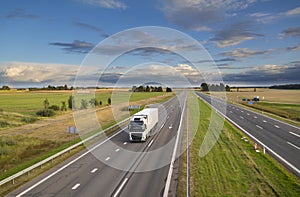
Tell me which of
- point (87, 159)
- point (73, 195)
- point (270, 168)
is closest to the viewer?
point (73, 195)

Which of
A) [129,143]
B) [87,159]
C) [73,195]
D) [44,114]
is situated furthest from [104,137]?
[44,114]

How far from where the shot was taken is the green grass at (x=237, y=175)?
1372 centimetres

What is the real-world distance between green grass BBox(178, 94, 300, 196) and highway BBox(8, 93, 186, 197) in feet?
5.65

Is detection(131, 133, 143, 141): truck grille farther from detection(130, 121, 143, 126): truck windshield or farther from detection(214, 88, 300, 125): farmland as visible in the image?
detection(214, 88, 300, 125): farmland

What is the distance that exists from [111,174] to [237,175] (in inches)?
313

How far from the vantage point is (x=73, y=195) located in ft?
43.2

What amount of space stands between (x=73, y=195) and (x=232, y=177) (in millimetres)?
9299

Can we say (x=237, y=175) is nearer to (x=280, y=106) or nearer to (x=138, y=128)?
(x=138, y=128)

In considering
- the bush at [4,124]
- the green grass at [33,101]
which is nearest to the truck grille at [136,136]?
the bush at [4,124]

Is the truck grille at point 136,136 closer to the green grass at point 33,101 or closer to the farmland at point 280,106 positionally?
the farmland at point 280,106

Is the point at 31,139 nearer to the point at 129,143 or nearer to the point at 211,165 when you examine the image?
the point at 129,143

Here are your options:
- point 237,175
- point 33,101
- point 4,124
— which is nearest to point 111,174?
point 237,175

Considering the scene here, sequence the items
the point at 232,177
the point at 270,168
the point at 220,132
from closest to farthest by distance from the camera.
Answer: the point at 232,177, the point at 270,168, the point at 220,132

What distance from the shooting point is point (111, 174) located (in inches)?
654
